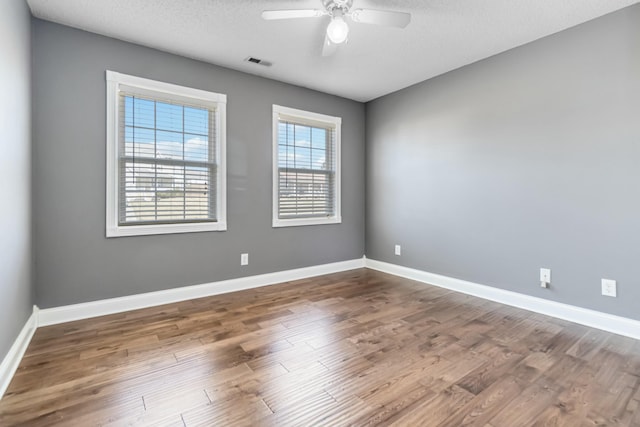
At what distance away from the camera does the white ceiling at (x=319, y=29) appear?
2.30 m

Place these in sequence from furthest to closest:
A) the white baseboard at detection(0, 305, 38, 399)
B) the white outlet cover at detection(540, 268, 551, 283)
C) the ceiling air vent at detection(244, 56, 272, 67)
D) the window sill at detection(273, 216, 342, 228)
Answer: the window sill at detection(273, 216, 342, 228), the ceiling air vent at detection(244, 56, 272, 67), the white outlet cover at detection(540, 268, 551, 283), the white baseboard at detection(0, 305, 38, 399)

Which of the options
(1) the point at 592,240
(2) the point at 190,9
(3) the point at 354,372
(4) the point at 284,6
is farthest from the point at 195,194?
(1) the point at 592,240

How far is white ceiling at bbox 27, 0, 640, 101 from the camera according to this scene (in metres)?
2.30

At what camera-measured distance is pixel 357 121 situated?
458cm

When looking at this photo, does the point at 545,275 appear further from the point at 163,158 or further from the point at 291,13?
the point at 163,158

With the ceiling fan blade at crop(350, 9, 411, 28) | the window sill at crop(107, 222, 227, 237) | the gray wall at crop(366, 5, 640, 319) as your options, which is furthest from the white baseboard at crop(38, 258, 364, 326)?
the ceiling fan blade at crop(350, 9, 411, 28)

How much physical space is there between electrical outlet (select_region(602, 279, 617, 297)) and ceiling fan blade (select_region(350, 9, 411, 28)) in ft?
8.37

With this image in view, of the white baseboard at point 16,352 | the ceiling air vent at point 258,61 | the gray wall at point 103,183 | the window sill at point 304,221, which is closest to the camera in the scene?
the white baseboard at point 16,352

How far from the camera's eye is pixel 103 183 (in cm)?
273

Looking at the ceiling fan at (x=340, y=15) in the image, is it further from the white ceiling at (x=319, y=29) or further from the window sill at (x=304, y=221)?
the window sill at (x=304, y=221)

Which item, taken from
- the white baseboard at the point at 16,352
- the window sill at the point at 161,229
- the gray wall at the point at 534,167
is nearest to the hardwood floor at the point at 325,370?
the white baseboard at the point at 16,352

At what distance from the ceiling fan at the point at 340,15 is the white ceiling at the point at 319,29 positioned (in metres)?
0.18

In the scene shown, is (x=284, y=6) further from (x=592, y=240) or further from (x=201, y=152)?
(x=592, y=240)

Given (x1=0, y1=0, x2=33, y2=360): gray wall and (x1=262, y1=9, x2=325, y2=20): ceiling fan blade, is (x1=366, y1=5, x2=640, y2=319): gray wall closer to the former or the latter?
(x1=262, y1=9, x2=325, y2=20): ceiling fan blade
